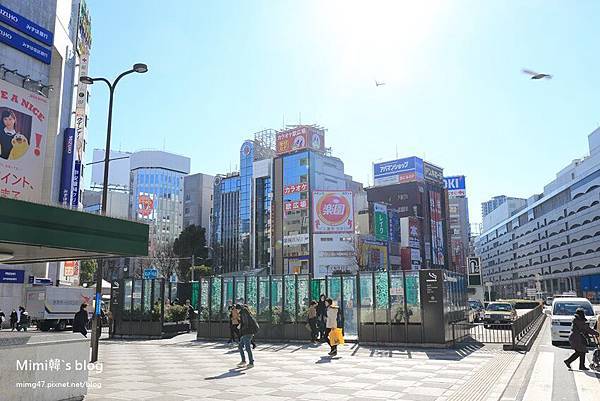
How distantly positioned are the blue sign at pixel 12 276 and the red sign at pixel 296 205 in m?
54.6

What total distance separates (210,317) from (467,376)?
13907mm

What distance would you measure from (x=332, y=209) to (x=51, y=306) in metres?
51.0

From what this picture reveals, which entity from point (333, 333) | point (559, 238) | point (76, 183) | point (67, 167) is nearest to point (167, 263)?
point (76, 183)

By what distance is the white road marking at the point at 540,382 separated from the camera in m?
9.53

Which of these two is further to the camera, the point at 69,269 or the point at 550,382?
the point at 69,269

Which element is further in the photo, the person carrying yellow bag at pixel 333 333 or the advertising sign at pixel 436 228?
the advertising sign at pixel 436 228

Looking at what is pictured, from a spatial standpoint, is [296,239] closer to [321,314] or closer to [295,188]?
[295,188]

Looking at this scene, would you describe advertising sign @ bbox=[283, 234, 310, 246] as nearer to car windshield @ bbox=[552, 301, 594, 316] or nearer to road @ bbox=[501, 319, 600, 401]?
car windshield @ bbox=[552, 301, 594, 316]

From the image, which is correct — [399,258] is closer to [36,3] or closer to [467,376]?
[36,3]

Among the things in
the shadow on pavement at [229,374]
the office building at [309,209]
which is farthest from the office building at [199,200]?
the shadow on pavement at [229,374]

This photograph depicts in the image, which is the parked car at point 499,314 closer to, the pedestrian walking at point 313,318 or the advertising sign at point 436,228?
the pedestrian walking at point 313,318

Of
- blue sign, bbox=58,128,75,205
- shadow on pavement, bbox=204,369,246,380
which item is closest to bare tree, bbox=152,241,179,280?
blue sign, bbox=58,128,75,205

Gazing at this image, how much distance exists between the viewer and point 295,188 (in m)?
91.7

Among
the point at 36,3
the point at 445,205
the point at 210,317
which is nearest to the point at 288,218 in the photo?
the point at 445,205
